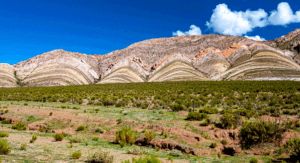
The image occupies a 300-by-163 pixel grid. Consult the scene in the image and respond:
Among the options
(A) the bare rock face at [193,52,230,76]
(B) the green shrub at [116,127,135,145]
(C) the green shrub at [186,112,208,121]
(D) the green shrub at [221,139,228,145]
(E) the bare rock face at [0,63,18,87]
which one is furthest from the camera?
(A) the bare rock face at [193,52,230,76]

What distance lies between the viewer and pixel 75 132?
1484 centimetres

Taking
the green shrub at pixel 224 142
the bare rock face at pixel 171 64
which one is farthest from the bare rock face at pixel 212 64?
the green shrub at pixel 224 142

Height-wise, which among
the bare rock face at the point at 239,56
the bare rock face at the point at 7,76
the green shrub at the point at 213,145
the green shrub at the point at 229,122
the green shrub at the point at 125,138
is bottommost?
the green shrub at the point at 213,145

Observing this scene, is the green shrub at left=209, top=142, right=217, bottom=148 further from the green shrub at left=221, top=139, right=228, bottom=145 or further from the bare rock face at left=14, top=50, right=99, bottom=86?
the bare rock face at left=14, top=50, right=99, bottom=86

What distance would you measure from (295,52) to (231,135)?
379ft

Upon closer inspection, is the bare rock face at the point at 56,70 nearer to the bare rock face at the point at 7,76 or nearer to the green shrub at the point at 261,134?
the bare rock face at the point at 7,76

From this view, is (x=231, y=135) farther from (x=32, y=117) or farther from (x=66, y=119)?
(x=32, y=117)

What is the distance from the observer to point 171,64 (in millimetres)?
103625

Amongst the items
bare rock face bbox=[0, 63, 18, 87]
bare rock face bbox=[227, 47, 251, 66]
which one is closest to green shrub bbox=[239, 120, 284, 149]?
bare rock face bbox=[227, 47, 251, 66]

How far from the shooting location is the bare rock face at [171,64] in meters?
84.6

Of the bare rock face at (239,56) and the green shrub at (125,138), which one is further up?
the bare rock face at (239,56)

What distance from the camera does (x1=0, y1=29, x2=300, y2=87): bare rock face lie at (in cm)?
8456

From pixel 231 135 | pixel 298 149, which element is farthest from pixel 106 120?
pixel 298 149

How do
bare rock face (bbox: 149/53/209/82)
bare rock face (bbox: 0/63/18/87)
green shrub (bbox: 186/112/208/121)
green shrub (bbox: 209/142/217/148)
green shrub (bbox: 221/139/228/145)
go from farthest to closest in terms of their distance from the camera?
bare rock face (bbox: 149/53/209/82), bare rock face (bbox: 0/63/18/87), green shrub (bbox: 186/112/208/121), green shrub (bbox: 221/139/228/145), green shrub (bbox: 209/142/217/148)
